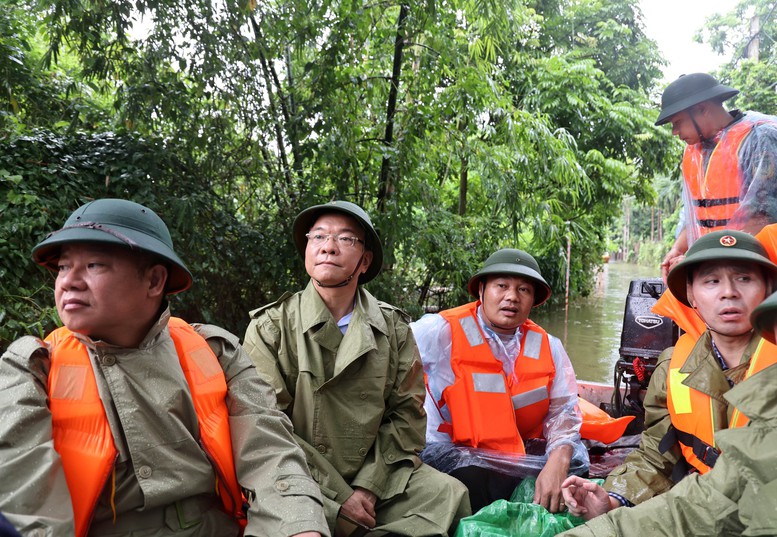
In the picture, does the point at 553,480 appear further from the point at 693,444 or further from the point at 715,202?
the point at 715,202

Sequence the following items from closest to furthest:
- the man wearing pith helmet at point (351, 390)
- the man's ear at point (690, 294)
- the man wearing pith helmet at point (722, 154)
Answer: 1. the man's ear at point (690, 294)
2. the man wearing pith helmet at point (351, 390)
3. the man wearing pith helmet at point (722, 154)

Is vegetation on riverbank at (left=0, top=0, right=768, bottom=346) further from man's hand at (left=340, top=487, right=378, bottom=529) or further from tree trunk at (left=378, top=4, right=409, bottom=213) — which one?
man's hand at (left=340, top=487, right=378, bottom=529)

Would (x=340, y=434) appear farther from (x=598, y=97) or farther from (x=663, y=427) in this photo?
(x=598, y=97)

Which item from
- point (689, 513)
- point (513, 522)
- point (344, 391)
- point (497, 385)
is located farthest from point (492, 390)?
point (689, 513)

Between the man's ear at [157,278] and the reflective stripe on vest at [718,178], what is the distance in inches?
109

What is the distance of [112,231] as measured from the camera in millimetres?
1595

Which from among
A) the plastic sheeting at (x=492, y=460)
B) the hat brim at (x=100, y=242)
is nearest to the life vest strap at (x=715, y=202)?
the plastic sheeting at (x=492, y=460)

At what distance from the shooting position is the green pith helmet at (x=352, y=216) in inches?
98.3

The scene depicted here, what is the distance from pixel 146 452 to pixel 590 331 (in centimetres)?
1036

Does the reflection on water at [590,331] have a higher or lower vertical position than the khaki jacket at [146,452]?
lower

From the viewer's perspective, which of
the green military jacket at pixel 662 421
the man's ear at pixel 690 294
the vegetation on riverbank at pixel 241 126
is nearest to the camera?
the green military jacket at pixel 662 421

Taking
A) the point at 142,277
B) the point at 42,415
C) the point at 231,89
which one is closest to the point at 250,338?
the point at 142,277

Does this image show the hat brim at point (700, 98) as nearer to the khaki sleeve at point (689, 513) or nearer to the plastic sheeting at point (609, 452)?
the plastic sheeting at point (609, 452)

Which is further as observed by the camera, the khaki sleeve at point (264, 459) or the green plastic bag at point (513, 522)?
the green plastic bag at point (513, 522)
